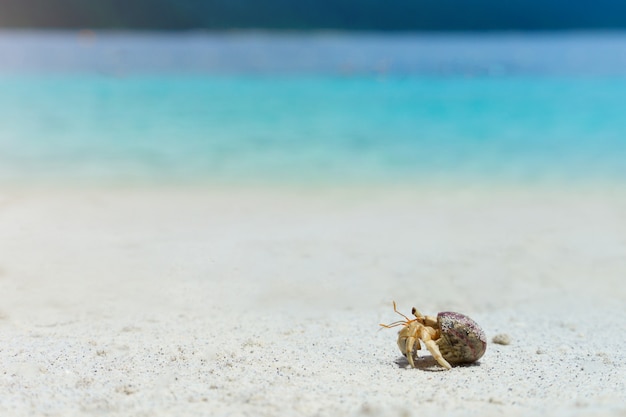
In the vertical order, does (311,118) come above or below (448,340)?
above

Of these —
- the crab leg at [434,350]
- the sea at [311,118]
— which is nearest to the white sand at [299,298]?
the crab leg at [434,350]

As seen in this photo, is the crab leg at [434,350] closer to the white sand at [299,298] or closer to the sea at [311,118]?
the white sand at [299,298]

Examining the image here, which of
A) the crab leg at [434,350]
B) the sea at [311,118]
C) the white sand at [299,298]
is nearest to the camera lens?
the white sand at [299,298]

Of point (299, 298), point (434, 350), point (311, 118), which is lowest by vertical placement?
point (299, 298)

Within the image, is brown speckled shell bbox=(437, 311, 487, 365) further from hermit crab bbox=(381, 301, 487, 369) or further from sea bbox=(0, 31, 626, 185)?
sea bbox=(0, 31, 626, 185)

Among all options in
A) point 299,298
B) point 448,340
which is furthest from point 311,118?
point 448,340

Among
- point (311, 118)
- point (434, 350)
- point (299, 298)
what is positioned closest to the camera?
point (434, 350)

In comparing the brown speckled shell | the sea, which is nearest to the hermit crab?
the brown speckled shell

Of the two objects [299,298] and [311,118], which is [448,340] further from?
[311,118]
